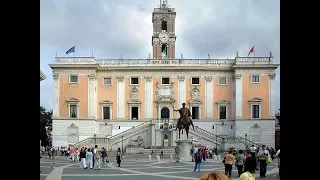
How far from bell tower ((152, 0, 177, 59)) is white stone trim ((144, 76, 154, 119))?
20.2 feet

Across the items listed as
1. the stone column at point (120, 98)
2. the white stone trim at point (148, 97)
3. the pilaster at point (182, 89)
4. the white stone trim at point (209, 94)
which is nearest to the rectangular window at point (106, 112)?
the stone column at point (120, 98)

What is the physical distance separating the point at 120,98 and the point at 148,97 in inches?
118

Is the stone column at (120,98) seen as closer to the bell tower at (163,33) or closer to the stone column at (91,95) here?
the stone column at (91,95)

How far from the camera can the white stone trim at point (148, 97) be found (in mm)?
54531

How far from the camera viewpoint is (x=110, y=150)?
162 ft

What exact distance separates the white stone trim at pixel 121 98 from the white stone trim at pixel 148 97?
2380 mm

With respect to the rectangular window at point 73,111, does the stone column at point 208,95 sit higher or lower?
higher

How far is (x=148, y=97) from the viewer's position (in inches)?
2157

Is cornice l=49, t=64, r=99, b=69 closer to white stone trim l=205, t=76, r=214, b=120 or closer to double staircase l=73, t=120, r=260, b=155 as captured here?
double staircase l=73, t=120, r=260, b=155

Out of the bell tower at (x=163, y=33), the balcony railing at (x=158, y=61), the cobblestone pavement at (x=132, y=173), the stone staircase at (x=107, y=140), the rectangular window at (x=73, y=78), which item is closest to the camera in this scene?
the cobblestone pavement at (x=132, y=173)

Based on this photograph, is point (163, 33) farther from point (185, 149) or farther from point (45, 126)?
point (185, 149)
